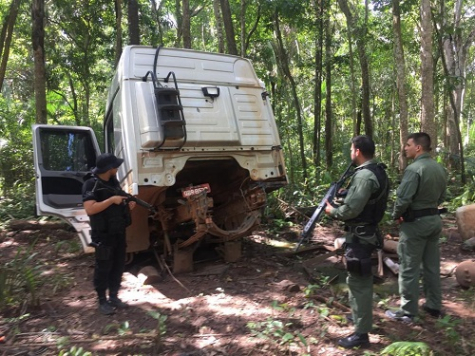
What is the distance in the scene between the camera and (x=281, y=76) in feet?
40.8

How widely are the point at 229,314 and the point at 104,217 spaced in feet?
5.12

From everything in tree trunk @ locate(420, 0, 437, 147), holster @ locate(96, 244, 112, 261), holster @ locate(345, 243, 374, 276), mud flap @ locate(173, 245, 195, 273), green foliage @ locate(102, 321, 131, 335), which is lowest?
green foliage @ locate(102, 321, 131, 335)

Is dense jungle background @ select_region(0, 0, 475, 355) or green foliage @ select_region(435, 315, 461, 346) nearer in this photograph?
green foliage @ select_region(435, 315, 461, 346)

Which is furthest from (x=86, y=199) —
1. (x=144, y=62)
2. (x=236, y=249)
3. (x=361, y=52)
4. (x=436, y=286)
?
→ (x=361, y=52)

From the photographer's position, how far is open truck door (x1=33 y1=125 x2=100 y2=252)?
5.89 meters

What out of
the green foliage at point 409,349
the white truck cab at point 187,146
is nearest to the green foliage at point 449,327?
the green foliage at point 409,349

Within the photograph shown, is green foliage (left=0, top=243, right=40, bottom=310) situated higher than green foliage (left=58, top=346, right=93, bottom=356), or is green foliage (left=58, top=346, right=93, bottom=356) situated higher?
green foliage (left=0, top=243, right=40, bottom=310)

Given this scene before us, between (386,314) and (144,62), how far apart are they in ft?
12.6

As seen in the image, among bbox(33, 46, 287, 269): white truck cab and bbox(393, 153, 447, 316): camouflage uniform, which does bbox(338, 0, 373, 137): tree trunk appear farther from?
bbox(393, 153, 447, 316): camouflage uniform

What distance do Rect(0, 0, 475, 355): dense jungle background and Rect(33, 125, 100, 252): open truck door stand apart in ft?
2.30

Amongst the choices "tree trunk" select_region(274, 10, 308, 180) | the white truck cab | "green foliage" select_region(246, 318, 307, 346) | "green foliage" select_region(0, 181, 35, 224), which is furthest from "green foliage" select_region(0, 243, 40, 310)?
"tree trunk" select_region(274, 10, 308, 180)

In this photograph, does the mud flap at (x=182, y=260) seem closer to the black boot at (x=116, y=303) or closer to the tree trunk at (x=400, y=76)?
the black boot at (x=116, y=303)

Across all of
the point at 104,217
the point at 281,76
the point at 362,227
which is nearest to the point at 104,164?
the point at 104,217

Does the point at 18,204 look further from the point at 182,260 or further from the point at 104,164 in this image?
the point at 104,164
